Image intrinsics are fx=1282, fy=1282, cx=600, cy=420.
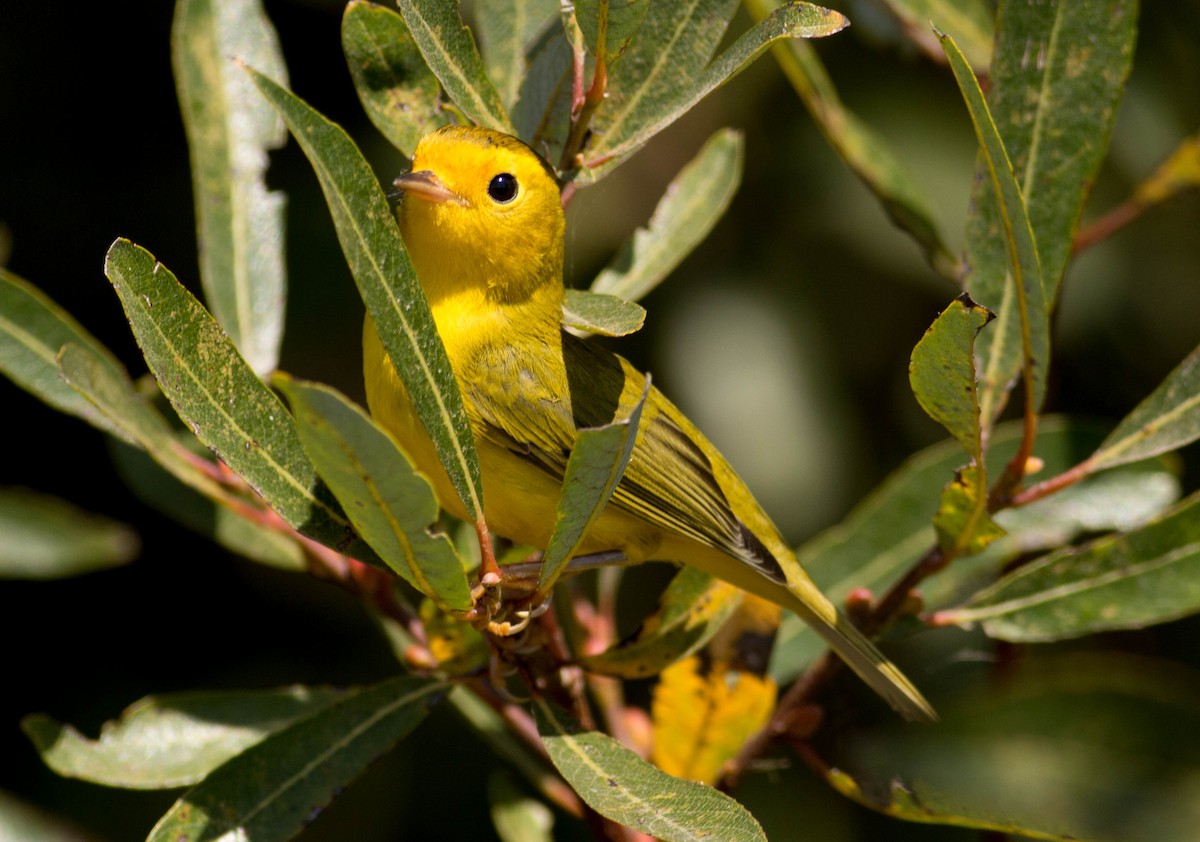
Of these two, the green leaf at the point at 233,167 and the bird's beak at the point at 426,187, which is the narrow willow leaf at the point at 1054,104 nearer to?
the bird's beak at the point at 426,187

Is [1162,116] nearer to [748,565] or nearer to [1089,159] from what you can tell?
[1089,159]

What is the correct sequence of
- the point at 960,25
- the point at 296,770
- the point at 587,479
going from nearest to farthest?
the point at 587,479 → the point at 296,770 → the point at 960,25

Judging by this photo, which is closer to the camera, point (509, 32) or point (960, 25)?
point (509, 32)

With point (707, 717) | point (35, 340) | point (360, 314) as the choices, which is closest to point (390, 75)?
point (35, 340)

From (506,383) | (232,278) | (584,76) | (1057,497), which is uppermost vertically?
(584,76)

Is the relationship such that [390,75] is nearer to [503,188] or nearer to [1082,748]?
[503,188]

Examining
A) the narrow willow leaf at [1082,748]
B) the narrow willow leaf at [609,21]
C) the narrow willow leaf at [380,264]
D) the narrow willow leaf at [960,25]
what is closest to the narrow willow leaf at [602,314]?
the narrow willow leaf at [380,264]

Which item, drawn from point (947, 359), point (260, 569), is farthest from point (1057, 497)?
point (260, 569)
